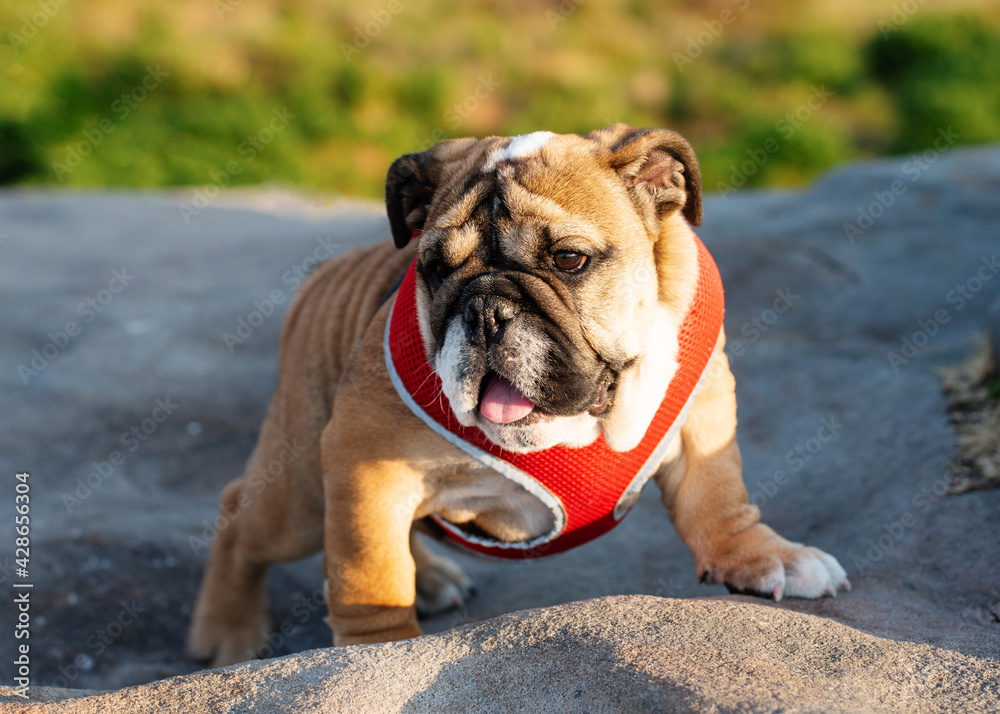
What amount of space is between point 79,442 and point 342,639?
3393 millimetres

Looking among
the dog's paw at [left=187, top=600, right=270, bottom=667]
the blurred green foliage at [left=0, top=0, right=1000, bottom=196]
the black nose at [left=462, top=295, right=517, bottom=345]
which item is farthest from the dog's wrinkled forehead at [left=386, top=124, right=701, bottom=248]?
the blurred green foliage at [left=0, top=0, right=1000, bottom=196]

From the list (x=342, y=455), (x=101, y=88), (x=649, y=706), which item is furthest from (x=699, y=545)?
(x=101, y=88)

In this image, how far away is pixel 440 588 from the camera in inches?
174

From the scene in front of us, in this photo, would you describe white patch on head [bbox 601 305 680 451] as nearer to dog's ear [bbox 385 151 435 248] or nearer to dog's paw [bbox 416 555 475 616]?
dog's ear [bbox 385 151 435 248]

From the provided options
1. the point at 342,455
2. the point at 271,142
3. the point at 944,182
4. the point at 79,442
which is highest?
the point at 342,455

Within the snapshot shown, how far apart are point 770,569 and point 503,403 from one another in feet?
3.82

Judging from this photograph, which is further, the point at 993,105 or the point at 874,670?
the point at 993,105

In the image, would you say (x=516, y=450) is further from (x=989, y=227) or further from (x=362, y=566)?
(x=989, y=227)

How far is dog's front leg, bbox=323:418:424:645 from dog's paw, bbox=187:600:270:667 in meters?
1.24

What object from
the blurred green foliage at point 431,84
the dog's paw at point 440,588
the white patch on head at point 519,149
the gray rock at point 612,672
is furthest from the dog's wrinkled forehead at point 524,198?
the blurred green foliage at point 431,84

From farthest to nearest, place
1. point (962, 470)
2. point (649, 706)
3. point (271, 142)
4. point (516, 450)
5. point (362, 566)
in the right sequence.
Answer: point (271, 142) → point (962, 470) → point (362, 566) → point (516, 450) → point (649, 706)

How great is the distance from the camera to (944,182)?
8023 mm

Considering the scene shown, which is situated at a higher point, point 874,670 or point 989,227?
point 874,670

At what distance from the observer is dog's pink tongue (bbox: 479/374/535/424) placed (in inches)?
109
